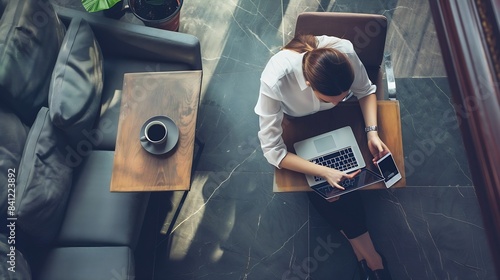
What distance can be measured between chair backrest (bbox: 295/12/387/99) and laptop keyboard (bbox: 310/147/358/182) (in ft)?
1.77

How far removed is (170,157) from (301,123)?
0.64 meters

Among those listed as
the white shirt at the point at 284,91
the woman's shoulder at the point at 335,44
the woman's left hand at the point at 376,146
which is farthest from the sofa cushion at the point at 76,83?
the woman's left hand at the point at 376,146

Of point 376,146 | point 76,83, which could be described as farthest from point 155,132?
point 376,146

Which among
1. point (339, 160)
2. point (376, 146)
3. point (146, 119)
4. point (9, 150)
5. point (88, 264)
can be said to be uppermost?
point (376, 146)

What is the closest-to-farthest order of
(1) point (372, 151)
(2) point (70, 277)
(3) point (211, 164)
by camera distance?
(1) point (372, 151)
(2) point (70, 277)
(3) point (211, 164)

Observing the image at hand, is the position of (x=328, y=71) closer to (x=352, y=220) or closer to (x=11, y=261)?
(x=352, y=220)

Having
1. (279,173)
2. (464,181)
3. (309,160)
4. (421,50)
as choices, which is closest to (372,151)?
(309,160)

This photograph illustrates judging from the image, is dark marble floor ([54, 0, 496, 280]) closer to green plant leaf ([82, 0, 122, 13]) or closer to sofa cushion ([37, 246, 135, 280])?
sofa cushion ([37, 246, 135, 280])

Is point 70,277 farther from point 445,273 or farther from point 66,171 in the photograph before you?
point 445,273

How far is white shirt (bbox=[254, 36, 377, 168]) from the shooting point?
177cm

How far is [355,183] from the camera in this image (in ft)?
6.05

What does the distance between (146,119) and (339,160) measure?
0.95 m

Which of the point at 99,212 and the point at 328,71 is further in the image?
the point at 99,212

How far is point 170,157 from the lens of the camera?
2049 millimetres
